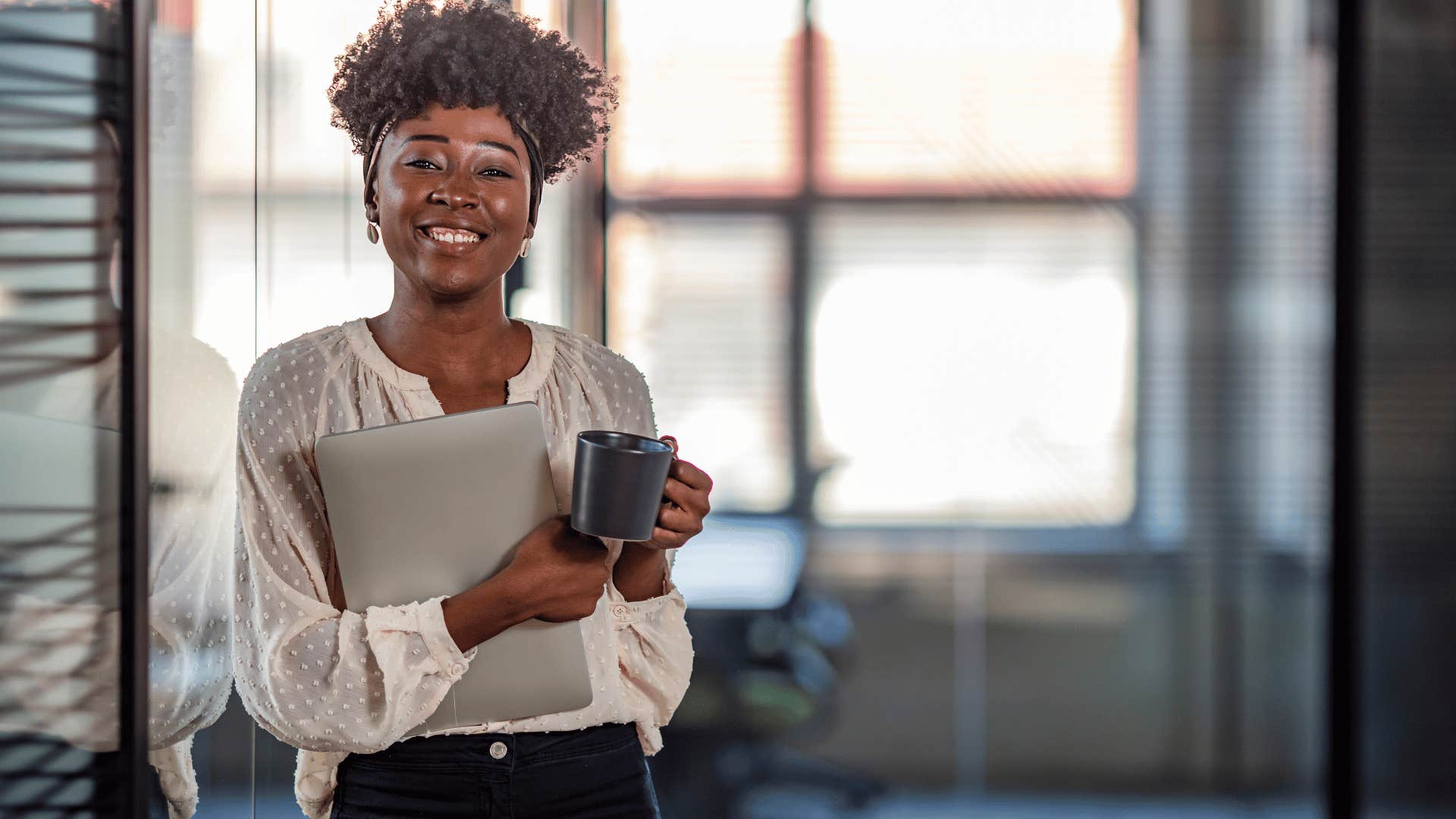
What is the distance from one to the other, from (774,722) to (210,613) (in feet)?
6.28

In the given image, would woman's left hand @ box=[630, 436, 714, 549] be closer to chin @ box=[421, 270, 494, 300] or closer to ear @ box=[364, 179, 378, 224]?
chin @ box=[421, 270, 494, 300]

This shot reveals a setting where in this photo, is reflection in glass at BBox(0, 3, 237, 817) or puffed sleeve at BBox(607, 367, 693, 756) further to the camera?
puffed sleeve at BBox(607, 367, 693, 756)

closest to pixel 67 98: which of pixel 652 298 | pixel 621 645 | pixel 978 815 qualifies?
pixel 621 645

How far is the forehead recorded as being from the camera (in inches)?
37.1

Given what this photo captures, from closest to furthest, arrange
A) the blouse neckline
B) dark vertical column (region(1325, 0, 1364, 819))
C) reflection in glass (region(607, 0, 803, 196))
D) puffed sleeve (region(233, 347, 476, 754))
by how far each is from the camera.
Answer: puffed sleeve (region(233, 347, 476, 754))
the blouse neckline
dark vertical column (region(1325, 0, 1364, 819))
reflection in glass (region(607, 0, 803, 196))

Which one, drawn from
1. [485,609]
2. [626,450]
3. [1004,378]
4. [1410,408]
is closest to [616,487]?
[626,450]

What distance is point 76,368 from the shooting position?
790 mm

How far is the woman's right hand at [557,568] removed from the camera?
855 mm

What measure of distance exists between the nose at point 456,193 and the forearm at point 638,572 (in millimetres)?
301

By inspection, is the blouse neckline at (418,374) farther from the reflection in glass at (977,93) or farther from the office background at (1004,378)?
the reflection in glass at (977,93)

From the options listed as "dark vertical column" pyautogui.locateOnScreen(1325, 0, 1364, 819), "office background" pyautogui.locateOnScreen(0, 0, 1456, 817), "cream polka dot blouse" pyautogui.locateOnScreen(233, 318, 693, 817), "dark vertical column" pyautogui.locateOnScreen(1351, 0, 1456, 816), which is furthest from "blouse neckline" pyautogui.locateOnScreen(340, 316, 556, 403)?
"dark vertical column" pyautogui.locateOnScreen(1351, 0, 1456, 816)

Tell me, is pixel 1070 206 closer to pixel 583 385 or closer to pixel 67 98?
pixel 583 385

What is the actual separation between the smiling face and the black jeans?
14.0 inches

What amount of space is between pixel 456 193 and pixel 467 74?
94 millimetres
